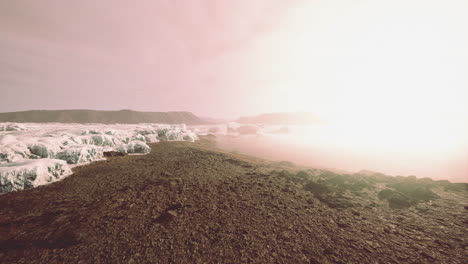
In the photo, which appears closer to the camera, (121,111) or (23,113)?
(23,113)

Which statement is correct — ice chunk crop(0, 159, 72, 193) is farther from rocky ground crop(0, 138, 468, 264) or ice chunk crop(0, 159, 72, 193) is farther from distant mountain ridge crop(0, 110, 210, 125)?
distant mountain ridge crop(0, 110, 210, 125)

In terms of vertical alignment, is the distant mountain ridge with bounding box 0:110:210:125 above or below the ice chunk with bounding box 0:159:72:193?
above

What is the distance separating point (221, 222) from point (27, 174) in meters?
13.6

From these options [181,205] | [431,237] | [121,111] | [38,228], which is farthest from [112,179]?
[121,111]

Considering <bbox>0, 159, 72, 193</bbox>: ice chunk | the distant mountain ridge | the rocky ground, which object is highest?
the distant mountain ridge

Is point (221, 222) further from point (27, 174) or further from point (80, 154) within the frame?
point (80, 154)

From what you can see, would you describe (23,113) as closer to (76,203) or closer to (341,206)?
(76,203)

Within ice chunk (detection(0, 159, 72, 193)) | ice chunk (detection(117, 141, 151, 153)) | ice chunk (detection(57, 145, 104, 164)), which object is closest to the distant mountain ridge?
ice chunk (detection(117, 141, 151, 153))

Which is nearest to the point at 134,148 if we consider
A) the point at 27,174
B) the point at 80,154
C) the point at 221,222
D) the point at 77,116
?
the point at 80,154

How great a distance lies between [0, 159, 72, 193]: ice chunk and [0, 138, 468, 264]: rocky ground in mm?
739

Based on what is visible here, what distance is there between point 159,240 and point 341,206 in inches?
448

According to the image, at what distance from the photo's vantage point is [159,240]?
6.31 meters

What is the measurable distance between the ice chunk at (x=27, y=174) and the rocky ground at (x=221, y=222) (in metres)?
0.74

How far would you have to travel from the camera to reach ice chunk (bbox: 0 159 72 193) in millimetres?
9406
